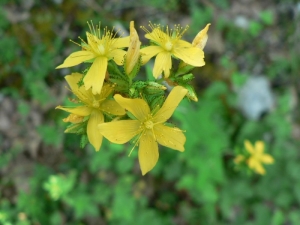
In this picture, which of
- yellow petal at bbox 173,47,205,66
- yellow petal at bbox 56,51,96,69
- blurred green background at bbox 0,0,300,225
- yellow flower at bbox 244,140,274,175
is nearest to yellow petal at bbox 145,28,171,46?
yellow petal at bbox 173,47,205,66

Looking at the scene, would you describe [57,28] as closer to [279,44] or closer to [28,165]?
[28,165]

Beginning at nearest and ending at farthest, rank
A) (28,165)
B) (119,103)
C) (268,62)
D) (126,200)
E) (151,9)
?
(119,103), (126,200), (28,165), (151,9), (268,62)

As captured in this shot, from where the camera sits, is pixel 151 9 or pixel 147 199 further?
pixel 151 9

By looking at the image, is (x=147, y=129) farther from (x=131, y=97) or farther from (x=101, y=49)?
(x=101, y=49)

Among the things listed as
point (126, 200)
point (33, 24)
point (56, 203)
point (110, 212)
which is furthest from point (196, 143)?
point (33, 24)

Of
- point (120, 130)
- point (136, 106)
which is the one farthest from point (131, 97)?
point (120, 130)

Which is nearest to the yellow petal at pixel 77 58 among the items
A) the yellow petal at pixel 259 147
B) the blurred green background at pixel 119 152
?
the blurred green background at pixel 119 152
